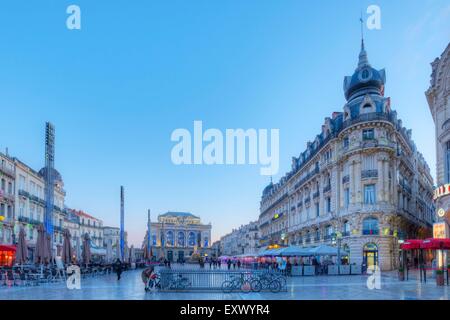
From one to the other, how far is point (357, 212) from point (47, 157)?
90.1 ft

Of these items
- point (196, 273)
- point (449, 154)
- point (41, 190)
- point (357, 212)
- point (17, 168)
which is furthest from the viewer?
point (41, 190)

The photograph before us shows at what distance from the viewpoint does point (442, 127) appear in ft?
93.4

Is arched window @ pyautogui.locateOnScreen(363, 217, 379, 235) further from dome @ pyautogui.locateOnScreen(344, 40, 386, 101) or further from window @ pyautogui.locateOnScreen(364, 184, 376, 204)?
dome @ pyautogui.locateOnScreen(344, 40, 386, 101)

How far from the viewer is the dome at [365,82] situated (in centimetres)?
4634

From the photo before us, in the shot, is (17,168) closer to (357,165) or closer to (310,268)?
(310,268)

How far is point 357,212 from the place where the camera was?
135 ft

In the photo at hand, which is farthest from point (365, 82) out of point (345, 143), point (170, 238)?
point (170, 238)

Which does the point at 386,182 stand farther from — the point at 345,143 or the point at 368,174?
the point at 345,143

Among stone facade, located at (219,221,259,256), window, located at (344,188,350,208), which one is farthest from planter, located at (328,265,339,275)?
stone facade, located at (219,221,259,256)

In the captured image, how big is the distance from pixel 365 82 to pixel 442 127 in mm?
18966

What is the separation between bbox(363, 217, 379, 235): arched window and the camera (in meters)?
40.6

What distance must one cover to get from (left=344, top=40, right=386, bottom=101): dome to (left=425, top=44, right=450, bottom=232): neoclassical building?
16.2m

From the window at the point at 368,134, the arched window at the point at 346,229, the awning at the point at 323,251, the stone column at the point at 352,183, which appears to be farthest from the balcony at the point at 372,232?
the awning at the point at 323,251
